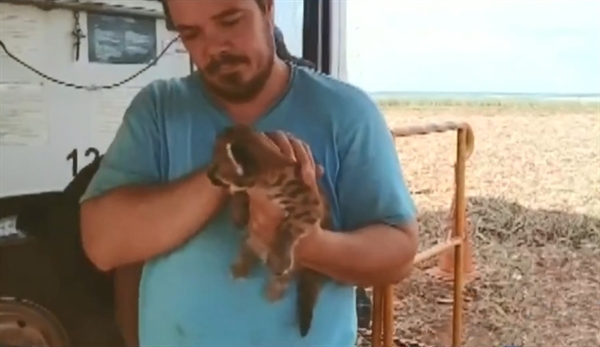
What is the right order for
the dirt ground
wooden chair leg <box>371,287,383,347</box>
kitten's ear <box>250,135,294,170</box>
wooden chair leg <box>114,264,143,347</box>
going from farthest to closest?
the dirt ground, wooden chair leg <box>371,287,383,347</box>, wooden chair leg <box>114,264,143,347</box>, kitten's ear <box>250,135,294,170</box>

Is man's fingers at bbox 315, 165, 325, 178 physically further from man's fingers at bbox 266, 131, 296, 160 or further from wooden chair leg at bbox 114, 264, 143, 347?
wooden chair leg at bbox 114, 264, 143, 347

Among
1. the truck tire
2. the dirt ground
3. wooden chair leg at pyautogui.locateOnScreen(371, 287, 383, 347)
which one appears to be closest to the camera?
the truck tire

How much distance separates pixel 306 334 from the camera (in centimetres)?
53

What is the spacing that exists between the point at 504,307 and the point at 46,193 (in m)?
1.29

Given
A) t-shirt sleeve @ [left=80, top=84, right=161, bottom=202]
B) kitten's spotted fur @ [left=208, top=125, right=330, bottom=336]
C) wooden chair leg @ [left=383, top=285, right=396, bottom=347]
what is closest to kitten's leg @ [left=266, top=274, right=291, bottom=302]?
kitten's spotted fur @ [left=208, top=125, right=330, bottom=336]

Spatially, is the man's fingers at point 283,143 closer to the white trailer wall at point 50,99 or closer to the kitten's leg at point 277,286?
the kitten's leg at point 277,286

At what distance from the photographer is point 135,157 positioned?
53cm

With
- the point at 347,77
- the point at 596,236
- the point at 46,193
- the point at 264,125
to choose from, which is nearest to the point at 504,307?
the point at 596,236

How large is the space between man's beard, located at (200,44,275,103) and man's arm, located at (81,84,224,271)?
46 mm

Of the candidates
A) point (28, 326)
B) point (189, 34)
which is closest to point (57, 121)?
point (28, 326)

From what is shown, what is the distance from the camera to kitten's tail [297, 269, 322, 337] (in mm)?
516

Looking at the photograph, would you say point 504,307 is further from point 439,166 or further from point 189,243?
point 189,243

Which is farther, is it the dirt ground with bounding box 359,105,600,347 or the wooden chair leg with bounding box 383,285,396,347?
the dirt ground with bounding box 359,105,600,347

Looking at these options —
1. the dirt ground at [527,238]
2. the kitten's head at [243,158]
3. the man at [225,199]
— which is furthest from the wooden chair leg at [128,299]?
the dirt ground at [527,238]
